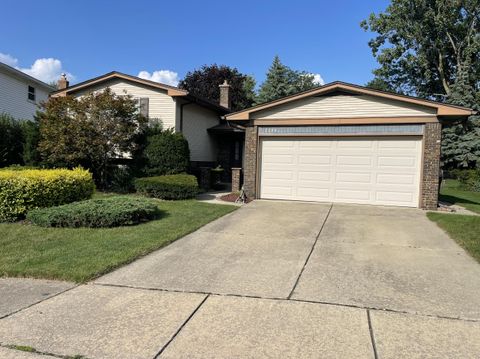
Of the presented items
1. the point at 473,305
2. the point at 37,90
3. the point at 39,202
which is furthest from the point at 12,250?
→ the point at 37,90

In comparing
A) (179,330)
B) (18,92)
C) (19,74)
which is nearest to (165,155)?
(179,330)

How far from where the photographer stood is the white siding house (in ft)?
52.8

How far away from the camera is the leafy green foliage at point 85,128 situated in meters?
13.9

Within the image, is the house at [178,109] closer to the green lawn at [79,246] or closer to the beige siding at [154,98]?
the beige siding at [154,98]

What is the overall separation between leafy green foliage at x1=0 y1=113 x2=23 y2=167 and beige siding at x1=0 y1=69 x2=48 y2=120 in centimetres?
371

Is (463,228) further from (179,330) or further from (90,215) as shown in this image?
(90,215)

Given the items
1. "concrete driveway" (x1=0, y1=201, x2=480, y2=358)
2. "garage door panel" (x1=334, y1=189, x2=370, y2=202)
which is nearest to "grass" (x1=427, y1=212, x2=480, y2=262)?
"concrete driveway" (x1=0, y1=201, x2=480, y2=358)

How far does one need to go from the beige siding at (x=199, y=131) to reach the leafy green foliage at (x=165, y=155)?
2024mm

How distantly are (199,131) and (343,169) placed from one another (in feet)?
27.7

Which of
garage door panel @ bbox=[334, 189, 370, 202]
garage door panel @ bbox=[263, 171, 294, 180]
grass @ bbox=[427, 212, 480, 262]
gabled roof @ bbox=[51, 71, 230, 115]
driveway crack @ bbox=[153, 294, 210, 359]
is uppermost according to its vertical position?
gabled roof @ bbox=[51, 71, 230, 115]

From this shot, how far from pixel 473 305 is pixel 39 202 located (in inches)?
350

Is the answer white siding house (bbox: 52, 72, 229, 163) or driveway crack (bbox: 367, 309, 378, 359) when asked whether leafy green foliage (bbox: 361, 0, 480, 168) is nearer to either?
white siding house (bbox: 52, 72, 229, 163)

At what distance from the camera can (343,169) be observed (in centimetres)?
1227

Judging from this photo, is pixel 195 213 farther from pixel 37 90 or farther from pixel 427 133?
pixel 37 90
